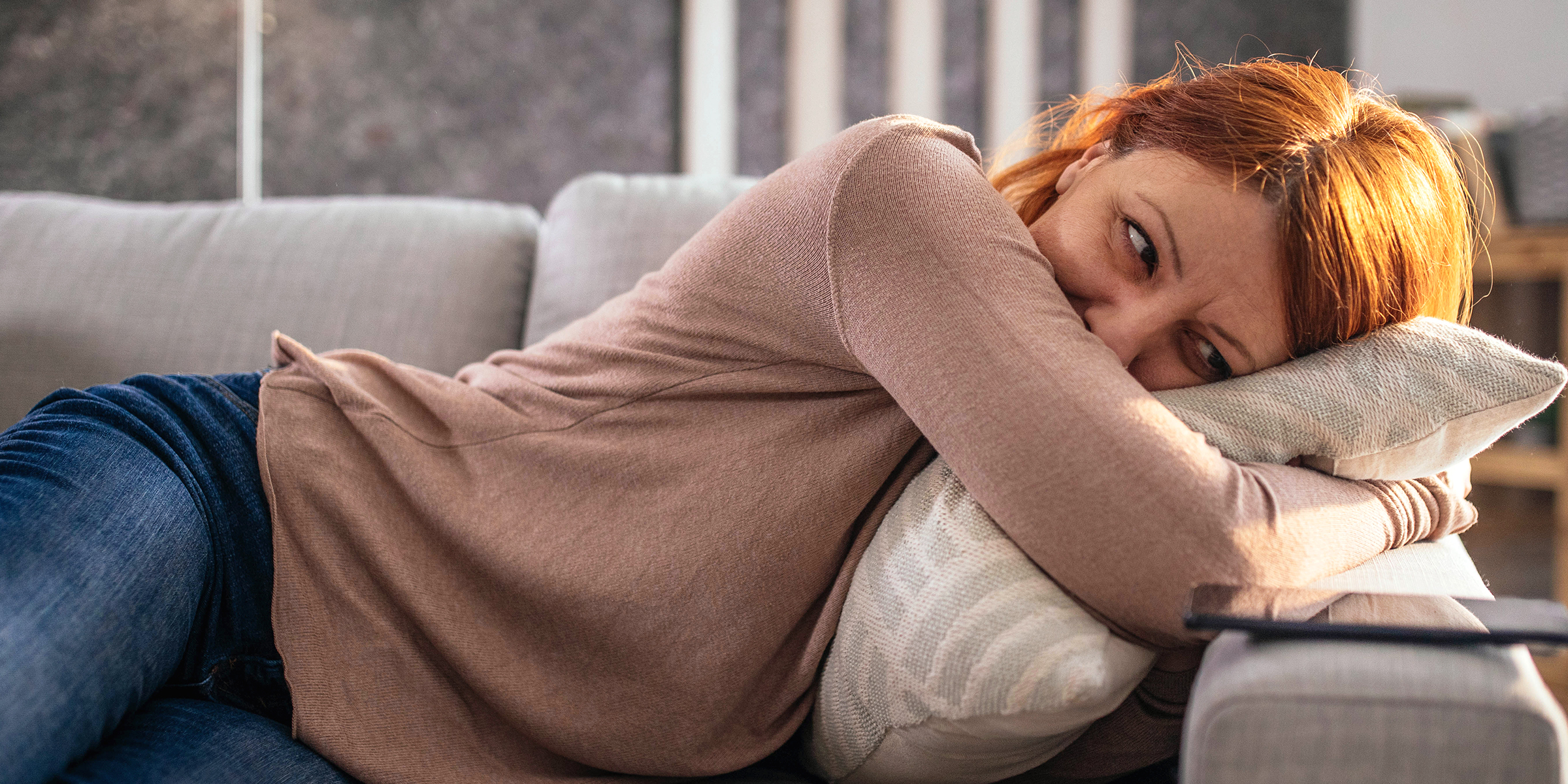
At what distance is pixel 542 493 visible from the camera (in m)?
0.80

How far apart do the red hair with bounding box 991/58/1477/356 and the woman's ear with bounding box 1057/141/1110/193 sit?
2 centimetres

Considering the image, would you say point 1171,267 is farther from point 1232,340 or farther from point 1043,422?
point 1043,422

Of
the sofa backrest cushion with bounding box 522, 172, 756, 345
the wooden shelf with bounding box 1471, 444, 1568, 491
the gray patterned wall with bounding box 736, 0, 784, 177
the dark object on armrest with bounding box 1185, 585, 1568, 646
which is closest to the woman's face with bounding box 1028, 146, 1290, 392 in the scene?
the dark object on armrest with bounding box 1185, 585, 1568, 646

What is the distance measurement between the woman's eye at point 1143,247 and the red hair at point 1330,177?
0.23 ft

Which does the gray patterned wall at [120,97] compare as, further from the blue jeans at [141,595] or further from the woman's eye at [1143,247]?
the woman's eye at [1143,247]

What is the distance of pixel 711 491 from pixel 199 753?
391mm

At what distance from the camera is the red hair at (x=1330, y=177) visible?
0.71 metres

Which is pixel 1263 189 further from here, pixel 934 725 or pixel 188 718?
pixel 188 718

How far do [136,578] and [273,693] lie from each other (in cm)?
15

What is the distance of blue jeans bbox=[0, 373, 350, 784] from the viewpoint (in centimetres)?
60

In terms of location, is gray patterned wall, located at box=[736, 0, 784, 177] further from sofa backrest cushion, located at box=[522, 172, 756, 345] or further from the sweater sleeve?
the sweater sleeve

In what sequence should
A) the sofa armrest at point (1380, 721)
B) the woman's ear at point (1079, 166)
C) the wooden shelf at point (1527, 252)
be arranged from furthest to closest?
the wooden shelf at point (1527, 252), the woman's ear at point (1079, 166), the sofa armrest at point (1380, 721)

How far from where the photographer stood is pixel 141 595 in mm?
670

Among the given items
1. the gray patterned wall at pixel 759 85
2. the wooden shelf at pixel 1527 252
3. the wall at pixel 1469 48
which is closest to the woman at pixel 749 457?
the gray patterned wall at pixel 759 85
